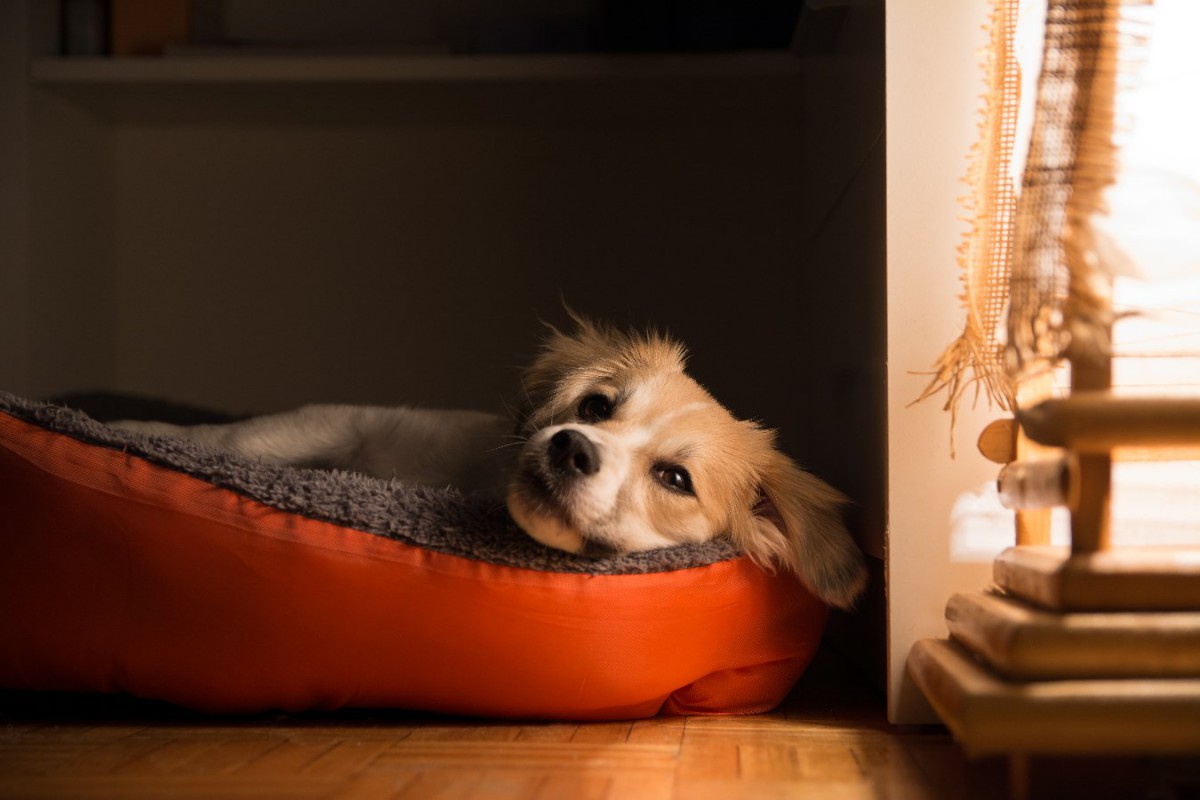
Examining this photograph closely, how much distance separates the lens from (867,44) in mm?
1677

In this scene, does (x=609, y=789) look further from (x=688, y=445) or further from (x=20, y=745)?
(x=20, y=745)

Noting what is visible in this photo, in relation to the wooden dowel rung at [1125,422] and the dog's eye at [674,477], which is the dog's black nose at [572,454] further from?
the wooden dowel rung at [1125,422]

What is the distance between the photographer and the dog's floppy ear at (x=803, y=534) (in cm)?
158

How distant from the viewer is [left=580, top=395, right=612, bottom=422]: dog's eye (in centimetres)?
177

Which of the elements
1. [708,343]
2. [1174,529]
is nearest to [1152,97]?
[1174,529]

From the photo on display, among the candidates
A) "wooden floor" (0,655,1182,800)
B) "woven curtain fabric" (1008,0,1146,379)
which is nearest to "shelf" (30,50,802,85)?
"woven curtain fabric" (1008,0,1146,379)

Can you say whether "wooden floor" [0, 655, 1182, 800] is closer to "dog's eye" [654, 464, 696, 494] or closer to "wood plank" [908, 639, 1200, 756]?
"wood plank" [908, 639, 1200, 756]

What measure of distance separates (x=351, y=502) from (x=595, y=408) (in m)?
0.53

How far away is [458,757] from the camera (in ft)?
4.17

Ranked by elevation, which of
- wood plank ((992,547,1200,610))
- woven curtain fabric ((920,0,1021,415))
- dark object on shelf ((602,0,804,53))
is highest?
dark object on shelf ((602,0,804,53))

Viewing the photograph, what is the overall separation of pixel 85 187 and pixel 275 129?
0.58m

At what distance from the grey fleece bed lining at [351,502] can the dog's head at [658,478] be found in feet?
0.14

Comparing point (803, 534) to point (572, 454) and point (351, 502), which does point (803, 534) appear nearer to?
point (572, 454)

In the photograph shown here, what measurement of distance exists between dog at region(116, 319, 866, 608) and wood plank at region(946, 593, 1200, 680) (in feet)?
1.79
